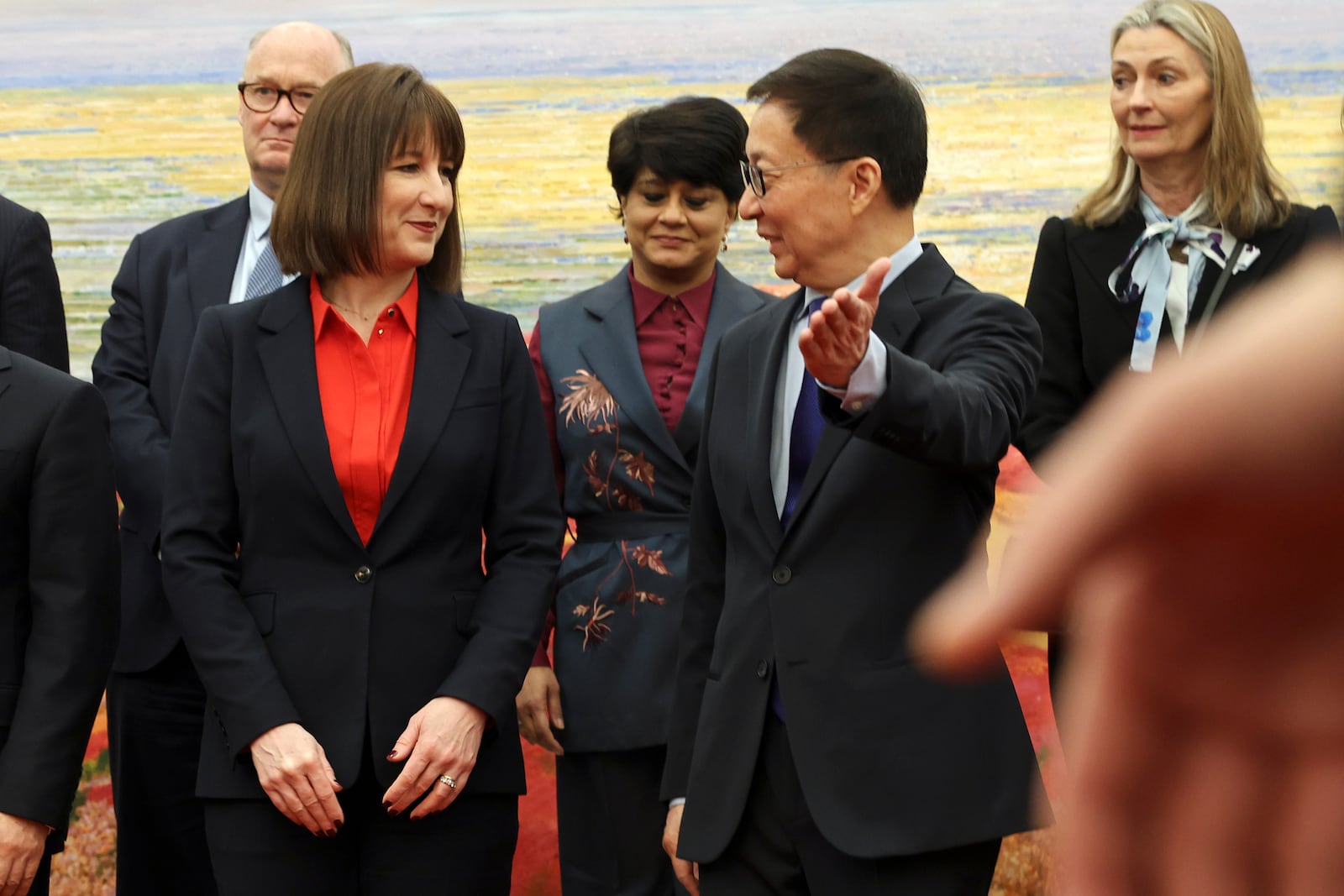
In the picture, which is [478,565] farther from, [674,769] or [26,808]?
[26,808]

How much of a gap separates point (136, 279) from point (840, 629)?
5.93 ft

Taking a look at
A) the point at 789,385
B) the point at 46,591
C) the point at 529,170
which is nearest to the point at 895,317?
the point at 789,385

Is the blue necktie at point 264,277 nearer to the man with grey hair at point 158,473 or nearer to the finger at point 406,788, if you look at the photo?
the man with grey hair at point 158,473

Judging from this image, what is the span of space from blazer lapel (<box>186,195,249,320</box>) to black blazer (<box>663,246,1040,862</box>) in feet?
4.53

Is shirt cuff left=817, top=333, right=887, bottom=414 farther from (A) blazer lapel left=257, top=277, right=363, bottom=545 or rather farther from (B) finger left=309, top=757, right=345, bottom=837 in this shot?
(B) finger left=309, top=757, right=345, bottom=837

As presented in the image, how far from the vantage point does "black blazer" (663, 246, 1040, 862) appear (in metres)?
2.13

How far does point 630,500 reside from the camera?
9.96 ft

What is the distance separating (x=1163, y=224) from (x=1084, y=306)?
22 cm

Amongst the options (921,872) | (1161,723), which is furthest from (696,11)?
(1161,723)

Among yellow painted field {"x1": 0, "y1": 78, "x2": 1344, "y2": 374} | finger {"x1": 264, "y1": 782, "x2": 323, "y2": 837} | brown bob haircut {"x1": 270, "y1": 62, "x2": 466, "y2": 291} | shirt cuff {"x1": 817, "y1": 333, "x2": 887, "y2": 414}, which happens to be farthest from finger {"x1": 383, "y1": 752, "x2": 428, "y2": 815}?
yellow painted field {"x1": 0, "y1": 78, "x2": 1344, "y2": 374}

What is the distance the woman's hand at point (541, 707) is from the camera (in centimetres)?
303

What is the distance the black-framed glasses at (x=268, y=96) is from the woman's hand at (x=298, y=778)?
60.6 inches

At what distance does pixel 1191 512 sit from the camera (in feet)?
1.75

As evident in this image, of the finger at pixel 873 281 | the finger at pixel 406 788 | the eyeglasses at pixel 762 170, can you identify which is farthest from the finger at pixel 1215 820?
the finger at pixel 406 788
